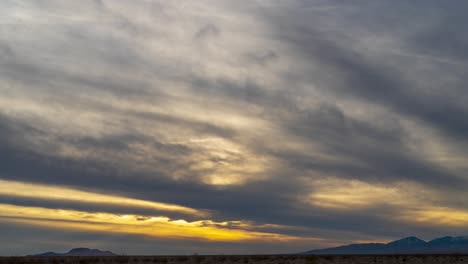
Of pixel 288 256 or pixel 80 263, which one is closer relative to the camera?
pixel 80 263

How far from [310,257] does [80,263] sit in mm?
33120

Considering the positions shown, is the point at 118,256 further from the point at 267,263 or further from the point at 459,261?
the point at 459,261

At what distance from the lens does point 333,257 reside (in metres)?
87.6

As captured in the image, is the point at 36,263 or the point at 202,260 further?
the point at 202,260

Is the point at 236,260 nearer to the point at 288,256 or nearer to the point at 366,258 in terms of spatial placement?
the point at 288,256

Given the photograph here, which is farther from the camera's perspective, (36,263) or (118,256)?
(118,256)

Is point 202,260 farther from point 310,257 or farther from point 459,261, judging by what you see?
point 459,261

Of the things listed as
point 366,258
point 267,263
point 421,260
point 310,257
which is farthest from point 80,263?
point 421,260

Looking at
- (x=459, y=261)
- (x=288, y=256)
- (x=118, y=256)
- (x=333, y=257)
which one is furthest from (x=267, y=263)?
(x=459, y=261)

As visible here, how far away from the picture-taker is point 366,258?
87.9 metres

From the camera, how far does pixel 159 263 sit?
85062 millimetres

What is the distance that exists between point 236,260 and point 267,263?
4701mm

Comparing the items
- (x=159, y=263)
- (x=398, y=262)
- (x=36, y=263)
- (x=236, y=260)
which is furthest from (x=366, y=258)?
(x=36, y=263)

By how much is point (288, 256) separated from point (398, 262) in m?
15.9
